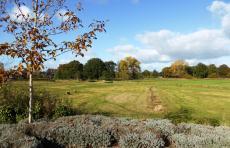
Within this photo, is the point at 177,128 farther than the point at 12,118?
No

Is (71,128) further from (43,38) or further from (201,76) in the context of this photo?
(201,76)

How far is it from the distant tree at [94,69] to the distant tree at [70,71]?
6.84 ft

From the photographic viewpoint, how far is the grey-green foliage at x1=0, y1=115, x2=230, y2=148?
1097 cm

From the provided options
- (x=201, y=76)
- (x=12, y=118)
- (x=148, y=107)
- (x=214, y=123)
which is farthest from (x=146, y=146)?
(x=201, y=76)

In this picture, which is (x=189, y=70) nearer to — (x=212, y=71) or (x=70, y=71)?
(x=212, y=71)

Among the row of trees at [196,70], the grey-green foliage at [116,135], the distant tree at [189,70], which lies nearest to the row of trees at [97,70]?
the row of trees at [196,70]

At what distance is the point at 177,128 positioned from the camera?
41.7ft

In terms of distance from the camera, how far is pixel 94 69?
4309 inches

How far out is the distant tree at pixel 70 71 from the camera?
9462cm

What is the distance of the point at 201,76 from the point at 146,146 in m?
111

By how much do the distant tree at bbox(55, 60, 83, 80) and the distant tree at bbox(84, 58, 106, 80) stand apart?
208 cm

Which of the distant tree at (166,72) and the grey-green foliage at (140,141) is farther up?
the distant tree at (166,72)

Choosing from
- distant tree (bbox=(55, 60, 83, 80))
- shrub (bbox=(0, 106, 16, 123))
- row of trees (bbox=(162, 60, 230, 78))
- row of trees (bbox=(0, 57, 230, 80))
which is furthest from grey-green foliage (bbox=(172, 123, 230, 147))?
row of trees (bbox=(162, 60, 230, 78))

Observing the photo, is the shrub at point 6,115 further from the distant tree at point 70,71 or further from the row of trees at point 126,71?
the distant tree at point 70,71
